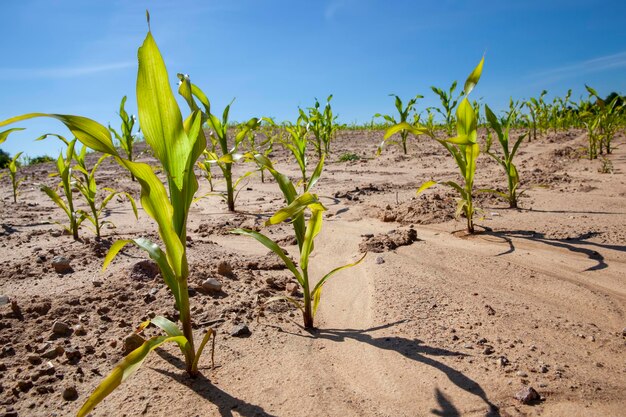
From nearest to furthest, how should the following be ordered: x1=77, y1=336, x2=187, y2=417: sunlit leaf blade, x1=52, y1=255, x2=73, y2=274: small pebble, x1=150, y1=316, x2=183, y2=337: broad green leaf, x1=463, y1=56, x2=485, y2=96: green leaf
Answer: x1=77, y1=336, x2=187, y2=417: sunlit leaf blade
x1=150, y1=316, x2=183, y2=337: broad green leaf
x1=52, y1=255, x2=73, y2=274: small pebble
x1=463, y1=56, x2=485, y2=96: green leaf

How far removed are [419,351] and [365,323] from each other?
267 millimetres

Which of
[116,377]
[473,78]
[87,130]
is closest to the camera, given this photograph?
[116,377]

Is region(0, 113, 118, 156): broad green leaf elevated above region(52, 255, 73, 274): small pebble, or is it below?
above

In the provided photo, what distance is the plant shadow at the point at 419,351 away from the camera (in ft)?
3.55

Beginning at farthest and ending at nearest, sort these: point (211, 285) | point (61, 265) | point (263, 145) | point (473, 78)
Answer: point (263, 145)
point (473, 78)
point (61, 265)
point (211, 285)

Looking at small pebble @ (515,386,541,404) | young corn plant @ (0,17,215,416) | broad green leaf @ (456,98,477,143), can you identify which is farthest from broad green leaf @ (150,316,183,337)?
broad green leaf @ (456,98,477,143)

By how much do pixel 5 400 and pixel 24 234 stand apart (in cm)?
229

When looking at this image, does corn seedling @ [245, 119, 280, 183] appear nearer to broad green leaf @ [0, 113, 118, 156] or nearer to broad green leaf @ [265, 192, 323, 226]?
broad green leaf @ [265, 192, 323, 226]

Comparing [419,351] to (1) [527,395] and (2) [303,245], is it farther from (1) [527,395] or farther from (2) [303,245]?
(2) [303,245]

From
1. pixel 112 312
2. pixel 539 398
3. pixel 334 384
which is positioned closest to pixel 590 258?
pixel 539 398

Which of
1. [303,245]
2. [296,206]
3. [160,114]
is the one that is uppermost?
[160,114]

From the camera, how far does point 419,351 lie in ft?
4.33

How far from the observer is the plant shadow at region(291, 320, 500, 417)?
1.08 metres

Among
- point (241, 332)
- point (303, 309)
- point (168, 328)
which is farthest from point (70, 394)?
point (303, 309)
